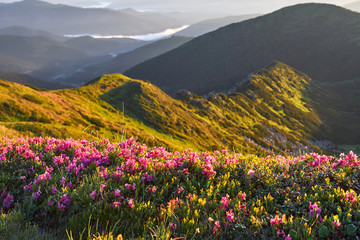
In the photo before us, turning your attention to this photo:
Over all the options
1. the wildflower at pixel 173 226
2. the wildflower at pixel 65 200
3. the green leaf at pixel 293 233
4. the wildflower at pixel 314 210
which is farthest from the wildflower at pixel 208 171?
the wildflower at pixel 65 200

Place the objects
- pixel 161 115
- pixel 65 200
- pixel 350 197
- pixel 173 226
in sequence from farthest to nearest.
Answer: pixel 161 115
pixel 65 200
pixel 350 197
pixel 173 226

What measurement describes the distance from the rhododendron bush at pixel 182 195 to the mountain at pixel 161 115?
1.39m

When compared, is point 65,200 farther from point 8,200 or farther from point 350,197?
point 350,197

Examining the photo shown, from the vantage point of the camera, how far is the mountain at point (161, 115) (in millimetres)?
42531

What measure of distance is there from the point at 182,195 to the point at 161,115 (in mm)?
69233

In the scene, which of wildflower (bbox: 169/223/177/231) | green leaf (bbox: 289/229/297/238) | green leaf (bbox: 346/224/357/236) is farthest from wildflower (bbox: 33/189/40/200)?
green leaf (bbox: 346/224/357/236)

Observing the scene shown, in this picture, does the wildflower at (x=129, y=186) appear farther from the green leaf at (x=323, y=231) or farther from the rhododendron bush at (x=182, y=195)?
the green leaf at (x=323, y=231)

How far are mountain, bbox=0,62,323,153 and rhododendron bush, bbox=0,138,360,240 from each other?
1392 mm

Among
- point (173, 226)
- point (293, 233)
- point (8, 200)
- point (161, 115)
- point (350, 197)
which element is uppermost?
point (350, 197)

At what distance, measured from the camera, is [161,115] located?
73.9 m

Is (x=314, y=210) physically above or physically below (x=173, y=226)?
above

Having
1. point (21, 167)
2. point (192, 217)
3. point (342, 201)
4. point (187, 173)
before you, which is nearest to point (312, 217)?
point (342, 201)

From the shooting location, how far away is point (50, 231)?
423 cm

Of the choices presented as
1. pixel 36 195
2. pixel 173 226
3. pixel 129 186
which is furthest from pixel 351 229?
pixel 36 195
